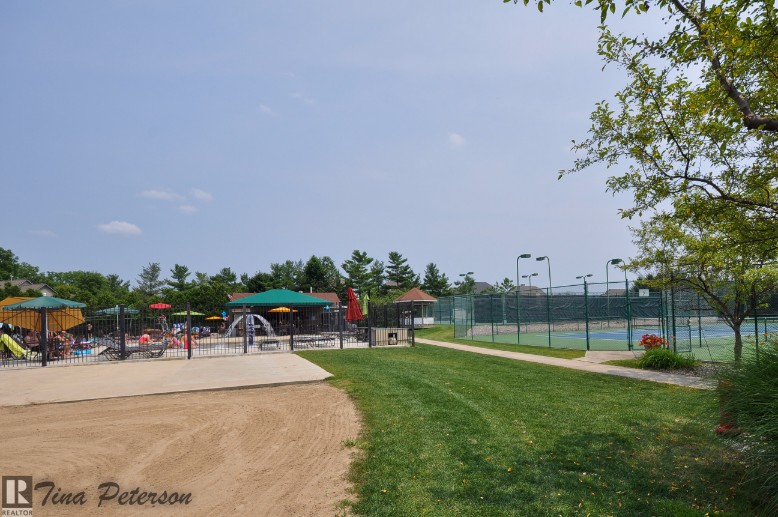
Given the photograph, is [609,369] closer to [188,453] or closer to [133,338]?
[188,453]

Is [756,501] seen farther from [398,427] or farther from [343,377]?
[343,377]

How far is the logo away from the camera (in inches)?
186

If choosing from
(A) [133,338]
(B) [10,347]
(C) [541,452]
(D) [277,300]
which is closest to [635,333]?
(D) [277,300]

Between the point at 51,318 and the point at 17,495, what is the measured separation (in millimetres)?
18301

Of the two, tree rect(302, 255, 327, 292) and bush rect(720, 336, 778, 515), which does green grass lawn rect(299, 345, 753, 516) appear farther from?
tree rect(302, 255, 327, 292)

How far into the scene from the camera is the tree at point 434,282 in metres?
64.2

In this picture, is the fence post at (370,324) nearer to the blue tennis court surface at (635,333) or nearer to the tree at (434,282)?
the blue tennis court surface at (635,333)

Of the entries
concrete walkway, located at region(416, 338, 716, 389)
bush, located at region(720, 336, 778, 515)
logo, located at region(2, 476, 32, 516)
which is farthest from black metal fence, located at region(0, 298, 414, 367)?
bush, located at region(720, 336, 778, 515)

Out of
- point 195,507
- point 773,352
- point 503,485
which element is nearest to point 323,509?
point 195,507

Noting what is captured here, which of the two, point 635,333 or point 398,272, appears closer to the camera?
point 635,333

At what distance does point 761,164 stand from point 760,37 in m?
2.08

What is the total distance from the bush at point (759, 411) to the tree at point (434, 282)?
194ft

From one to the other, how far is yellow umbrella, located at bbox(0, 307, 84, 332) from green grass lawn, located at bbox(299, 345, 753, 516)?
1478 centimetres

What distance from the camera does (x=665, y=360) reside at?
12820mm
